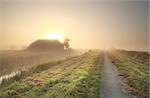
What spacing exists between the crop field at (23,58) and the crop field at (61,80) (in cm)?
9

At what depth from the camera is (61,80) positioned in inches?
182

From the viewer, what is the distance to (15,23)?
5121mm

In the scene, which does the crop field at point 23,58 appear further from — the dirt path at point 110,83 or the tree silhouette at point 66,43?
the dirt path at point 110,83

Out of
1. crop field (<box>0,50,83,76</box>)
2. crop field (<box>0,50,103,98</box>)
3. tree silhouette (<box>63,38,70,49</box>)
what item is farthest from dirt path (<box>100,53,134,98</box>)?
tree silhouette (<box>63,38,70,49</box>)

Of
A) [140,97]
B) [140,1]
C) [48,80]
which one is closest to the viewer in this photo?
[140,97]

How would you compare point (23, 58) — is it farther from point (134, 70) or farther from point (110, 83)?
point (134, 70)

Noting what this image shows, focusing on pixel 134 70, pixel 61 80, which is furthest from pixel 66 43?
pixel 134 70

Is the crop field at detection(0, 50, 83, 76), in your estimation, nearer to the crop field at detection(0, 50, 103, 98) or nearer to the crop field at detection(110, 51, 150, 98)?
the crop field at detection(0, 50, 103, 98)

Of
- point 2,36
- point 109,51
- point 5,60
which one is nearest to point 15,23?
point 2,36

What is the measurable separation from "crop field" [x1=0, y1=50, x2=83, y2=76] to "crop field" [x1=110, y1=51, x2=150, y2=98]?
738 mm

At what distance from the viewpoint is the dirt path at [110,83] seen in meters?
4.29

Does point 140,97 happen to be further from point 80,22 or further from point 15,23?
point 15,23

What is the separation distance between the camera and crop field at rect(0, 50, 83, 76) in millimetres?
5180

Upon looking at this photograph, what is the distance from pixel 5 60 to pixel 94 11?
1842mm
